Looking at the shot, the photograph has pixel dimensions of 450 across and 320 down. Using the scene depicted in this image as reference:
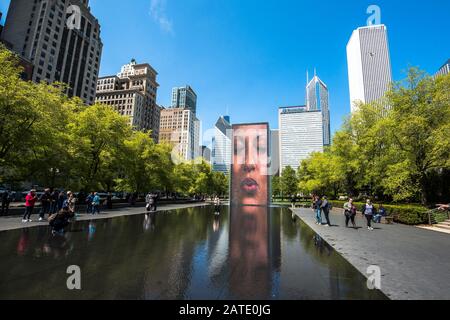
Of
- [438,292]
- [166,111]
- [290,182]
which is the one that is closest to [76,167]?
[438,292]

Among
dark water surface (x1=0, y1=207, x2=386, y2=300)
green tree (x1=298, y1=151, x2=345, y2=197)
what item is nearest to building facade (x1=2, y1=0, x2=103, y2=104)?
green tree (x1=298, y1=151, x2=345, y2=197)

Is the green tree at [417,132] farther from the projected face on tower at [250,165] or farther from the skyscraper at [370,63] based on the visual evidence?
the skyscraper at [370,63]

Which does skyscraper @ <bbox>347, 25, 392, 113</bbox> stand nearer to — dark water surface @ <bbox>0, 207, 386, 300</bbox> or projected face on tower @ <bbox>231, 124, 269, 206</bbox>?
Result: projected face on tower @ <bbox>231, 124, 269, 206</bbox>

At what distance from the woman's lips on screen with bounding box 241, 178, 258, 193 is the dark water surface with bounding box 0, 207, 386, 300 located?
40556 mm

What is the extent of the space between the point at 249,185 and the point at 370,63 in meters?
77.5

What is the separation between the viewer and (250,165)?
167 feet

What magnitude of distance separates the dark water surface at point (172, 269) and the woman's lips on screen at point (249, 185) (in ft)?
133

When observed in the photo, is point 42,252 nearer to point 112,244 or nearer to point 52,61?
point 112,244

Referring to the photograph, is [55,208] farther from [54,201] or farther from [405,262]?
[405,262]

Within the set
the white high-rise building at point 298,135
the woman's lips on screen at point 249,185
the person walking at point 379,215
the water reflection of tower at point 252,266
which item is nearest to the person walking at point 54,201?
the water reflection of tower at point 252,266

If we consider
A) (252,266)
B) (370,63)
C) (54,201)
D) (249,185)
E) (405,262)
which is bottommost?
(252,266)

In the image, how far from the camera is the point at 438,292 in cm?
468

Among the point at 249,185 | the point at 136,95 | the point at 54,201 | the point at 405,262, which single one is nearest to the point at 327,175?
the point at 249,185

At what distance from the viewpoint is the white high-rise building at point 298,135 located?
177 meters
